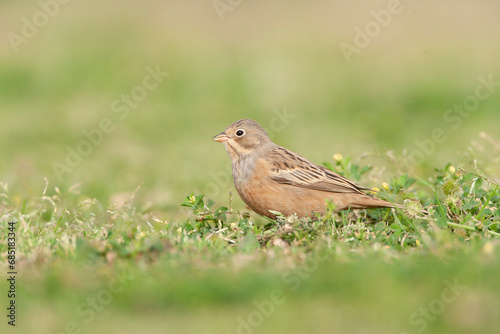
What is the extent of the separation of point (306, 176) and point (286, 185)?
28 cm

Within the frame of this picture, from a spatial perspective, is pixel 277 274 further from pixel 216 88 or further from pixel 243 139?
pixel 216 88

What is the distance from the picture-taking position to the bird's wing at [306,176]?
8.16 metres

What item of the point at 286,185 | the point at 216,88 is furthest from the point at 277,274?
the point at 216,88

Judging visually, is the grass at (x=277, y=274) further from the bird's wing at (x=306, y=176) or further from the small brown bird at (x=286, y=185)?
the bird's wing at (x=306, y=176)

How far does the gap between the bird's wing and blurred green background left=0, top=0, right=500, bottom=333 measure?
516 mm

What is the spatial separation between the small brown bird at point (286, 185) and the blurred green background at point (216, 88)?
0.64 metres

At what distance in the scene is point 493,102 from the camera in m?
14.0

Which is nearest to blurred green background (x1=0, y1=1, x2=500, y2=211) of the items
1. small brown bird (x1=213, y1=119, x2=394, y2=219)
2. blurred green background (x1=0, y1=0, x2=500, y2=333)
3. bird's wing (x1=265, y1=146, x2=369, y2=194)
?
blurred green background (x1=0, y1=0, x2=500, y2=333)

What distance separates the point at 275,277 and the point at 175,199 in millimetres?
4907

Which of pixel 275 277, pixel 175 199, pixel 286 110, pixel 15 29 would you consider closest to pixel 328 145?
pixel 286 110

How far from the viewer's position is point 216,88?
15.5 meters

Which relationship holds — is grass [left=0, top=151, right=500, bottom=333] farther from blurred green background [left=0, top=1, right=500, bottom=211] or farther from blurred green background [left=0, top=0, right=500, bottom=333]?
blurred green background [left=0, top=1, right=500, bottom=211]

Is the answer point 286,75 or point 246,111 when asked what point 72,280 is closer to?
point 246,111

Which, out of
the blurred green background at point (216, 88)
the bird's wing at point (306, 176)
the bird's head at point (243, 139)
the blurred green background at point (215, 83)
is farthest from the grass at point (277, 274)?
the blurred green background at point (215, 83)
